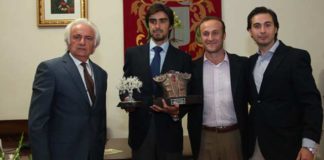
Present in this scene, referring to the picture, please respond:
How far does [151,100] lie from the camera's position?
2.32 m

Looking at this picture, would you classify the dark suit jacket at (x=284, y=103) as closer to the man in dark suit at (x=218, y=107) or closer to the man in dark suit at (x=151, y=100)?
the man in dark suit at (x=218, y=107)

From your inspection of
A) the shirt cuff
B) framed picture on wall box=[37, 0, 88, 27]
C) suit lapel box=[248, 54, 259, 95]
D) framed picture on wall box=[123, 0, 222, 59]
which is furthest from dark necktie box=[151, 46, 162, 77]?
framed picture on wall box=[37, 0, 88, 27]

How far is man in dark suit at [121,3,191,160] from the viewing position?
2.26 metres

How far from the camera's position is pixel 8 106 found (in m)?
3.51

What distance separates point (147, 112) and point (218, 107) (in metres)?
0.45

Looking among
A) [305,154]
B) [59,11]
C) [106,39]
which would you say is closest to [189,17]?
[106,39]

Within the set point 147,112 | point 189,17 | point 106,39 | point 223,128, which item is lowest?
point 223,128

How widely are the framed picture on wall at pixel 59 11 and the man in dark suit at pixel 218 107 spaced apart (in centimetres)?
148

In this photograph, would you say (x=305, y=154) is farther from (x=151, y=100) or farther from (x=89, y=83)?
(x=89, y=83)

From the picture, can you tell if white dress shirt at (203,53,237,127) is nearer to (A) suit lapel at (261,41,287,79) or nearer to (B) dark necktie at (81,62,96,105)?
(A) suit lapel at (261,41,287,79)

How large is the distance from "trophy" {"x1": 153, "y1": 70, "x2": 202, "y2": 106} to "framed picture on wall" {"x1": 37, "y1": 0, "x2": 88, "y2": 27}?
154 cm

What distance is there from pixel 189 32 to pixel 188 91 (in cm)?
126

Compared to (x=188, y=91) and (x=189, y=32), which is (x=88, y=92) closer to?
(x=188, y=91)

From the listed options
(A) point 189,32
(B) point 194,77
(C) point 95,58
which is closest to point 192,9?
(A) point 189,32
